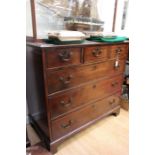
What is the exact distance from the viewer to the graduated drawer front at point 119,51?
1583mm

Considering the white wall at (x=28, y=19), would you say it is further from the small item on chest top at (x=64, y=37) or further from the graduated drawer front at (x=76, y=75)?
the graduated drawer front at (x=76, y=75)

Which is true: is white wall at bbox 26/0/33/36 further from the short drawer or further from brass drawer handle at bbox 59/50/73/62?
the short drawer

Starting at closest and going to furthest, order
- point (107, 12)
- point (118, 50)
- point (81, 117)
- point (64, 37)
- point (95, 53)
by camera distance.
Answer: point (64, 37), point (95, 53), point (81, 117), point (118, 50), point (107, 12)

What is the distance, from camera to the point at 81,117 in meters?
1.54

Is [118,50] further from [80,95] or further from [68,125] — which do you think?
[68,125]

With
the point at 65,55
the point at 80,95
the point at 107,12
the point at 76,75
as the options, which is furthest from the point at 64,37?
the point at 107,12

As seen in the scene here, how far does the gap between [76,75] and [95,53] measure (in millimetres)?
302

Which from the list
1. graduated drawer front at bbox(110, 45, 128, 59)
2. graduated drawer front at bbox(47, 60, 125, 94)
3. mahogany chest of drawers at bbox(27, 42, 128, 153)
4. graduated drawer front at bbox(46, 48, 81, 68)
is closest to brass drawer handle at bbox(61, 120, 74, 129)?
mahogany chest of drawers at bbox(27, 42, 128, 153)

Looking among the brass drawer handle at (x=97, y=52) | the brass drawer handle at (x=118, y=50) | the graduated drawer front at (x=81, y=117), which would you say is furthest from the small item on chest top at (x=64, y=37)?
the graduated drawer front at (x=81, y=117)

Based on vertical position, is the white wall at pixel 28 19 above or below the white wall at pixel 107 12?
below

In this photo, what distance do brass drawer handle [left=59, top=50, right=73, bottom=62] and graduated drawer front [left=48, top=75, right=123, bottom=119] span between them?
31 centimetres
